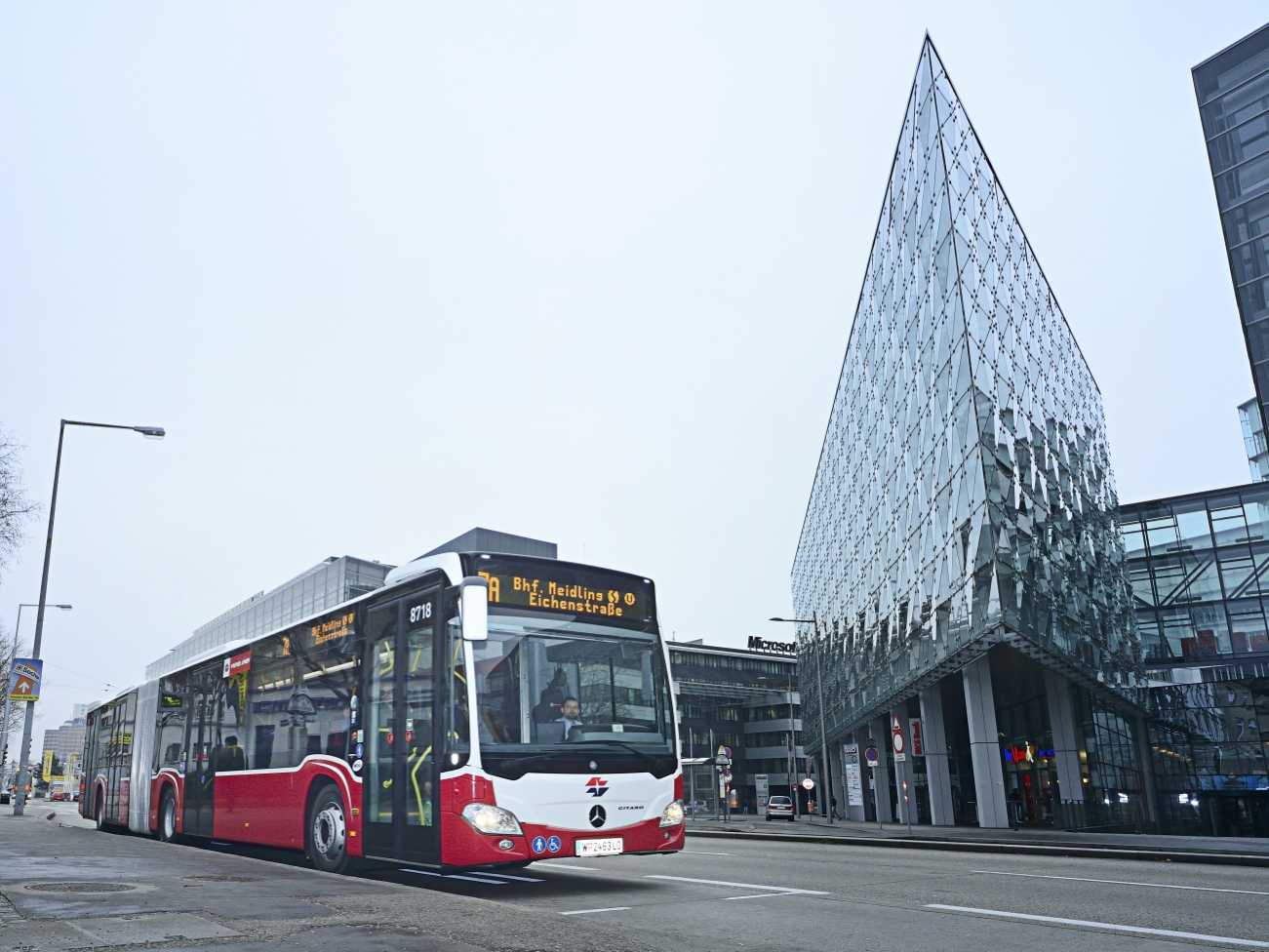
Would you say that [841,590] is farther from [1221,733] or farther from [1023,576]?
[1023,576]

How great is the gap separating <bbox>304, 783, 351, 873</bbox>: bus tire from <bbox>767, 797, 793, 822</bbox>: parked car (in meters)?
49.0

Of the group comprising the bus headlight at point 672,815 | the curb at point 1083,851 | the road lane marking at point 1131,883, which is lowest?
the curb at point 1083,851

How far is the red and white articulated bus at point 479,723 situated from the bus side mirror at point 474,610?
0.02m

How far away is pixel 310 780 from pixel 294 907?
5.82 metres

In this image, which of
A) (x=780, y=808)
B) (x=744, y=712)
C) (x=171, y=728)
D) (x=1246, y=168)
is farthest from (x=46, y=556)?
(x=744, y=712)

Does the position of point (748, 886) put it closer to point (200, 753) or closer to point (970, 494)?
point (200, 753)

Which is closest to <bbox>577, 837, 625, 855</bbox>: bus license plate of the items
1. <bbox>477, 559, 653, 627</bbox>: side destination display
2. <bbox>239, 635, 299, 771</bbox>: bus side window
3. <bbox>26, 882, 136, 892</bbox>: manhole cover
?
<bbox>477, 559, 653, 627</bbox>: side destination display

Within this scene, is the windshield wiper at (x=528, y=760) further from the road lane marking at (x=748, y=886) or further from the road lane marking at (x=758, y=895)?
the road lane marking at (x=748, y=886)

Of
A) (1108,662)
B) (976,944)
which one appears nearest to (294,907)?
(976,944)

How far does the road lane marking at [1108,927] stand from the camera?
768 cm

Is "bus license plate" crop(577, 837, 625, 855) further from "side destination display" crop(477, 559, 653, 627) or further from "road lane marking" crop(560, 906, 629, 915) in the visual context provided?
"side destination display" crop(477, 559, 653, 627)

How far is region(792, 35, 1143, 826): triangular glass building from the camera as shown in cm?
3164

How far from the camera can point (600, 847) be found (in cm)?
1062

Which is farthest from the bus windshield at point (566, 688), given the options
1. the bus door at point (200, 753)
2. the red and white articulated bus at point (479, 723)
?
the bus door at point (200, 753)
